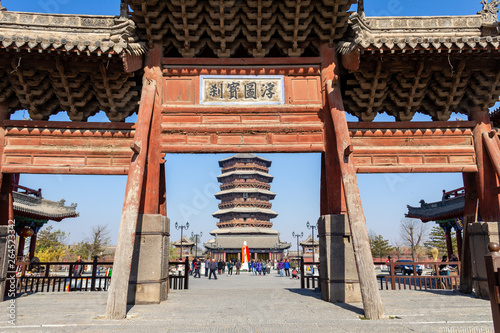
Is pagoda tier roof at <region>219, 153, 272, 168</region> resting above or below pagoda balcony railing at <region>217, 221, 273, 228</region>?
above

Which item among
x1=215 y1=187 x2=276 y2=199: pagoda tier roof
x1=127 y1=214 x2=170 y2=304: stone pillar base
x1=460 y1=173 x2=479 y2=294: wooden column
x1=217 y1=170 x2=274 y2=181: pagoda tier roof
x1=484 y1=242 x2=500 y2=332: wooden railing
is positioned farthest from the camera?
x1=217 y1=170 x2=274 y2=181: pagoda tier roof

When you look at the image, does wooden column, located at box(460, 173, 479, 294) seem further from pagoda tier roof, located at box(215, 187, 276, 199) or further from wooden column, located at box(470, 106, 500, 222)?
pagoda tier roof, located at box(215, 187, 276, 199)

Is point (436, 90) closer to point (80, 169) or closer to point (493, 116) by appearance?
point (80, 169)

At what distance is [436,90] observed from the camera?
817 centimetres

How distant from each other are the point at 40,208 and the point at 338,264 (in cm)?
2246

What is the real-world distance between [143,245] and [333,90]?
5.40 m

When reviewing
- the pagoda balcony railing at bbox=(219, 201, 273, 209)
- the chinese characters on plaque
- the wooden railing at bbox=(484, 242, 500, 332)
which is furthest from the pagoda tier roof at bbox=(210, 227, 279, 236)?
the wooden railing at bbox=(484, 242, 500, 332)

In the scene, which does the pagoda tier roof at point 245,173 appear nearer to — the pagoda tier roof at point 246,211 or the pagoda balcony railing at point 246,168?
the pagoda balcony railing at point 246,168

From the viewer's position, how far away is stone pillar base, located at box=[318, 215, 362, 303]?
704 centimetres

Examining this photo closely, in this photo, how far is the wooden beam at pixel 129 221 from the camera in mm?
5664

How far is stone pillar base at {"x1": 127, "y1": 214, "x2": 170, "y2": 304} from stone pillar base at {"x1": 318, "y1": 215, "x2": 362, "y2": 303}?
350 centimetres

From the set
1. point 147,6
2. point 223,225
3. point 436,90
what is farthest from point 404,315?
point 223,225

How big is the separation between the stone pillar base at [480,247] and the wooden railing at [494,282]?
5320 millimetres

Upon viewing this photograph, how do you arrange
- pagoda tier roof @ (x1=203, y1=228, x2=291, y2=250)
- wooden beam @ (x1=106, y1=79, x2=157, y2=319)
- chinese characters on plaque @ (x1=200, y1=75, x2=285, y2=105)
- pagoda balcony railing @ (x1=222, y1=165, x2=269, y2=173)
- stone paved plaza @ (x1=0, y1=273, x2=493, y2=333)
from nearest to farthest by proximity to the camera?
stone paved plaza @ (x1=0, y1=273, x2=493, y2=333) < wooden beam @ (x1=106, y1=79, x2=157, y2=319) < chinese characters on plaque @ (x1=200, y1=75, x2=285, y2=105) < pagoda tier roof @ (x1=203, y1=228, x2=291, y2=250) < pagoda balcony railing @ (x1=222, y1=165, x2=269, y2=173)
